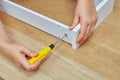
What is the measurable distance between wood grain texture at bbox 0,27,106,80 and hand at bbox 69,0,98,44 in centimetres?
7

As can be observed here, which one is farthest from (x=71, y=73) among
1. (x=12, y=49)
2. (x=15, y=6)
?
(x=15, y=6)

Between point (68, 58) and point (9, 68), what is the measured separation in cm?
16

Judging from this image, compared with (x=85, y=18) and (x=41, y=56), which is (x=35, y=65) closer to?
(x=41, y=56)

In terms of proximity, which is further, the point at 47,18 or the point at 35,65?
the point at 47,18

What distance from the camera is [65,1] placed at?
798 millimetres

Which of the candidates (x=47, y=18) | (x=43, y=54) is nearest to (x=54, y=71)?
(x=43, y=54)

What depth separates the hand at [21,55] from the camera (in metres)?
0.56

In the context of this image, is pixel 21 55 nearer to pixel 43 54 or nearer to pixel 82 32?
pixel 43 54

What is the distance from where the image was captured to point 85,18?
64 centimetres

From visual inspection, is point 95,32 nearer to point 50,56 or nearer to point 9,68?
point 50,56

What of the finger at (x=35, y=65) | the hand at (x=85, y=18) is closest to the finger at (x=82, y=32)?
the hand at (x=85, y=18)

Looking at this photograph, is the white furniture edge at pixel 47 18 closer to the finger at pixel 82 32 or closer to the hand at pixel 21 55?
the finger at pixel 82 32

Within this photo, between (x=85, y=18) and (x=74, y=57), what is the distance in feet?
0.37

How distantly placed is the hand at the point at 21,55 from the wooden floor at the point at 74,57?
0.04 meters
